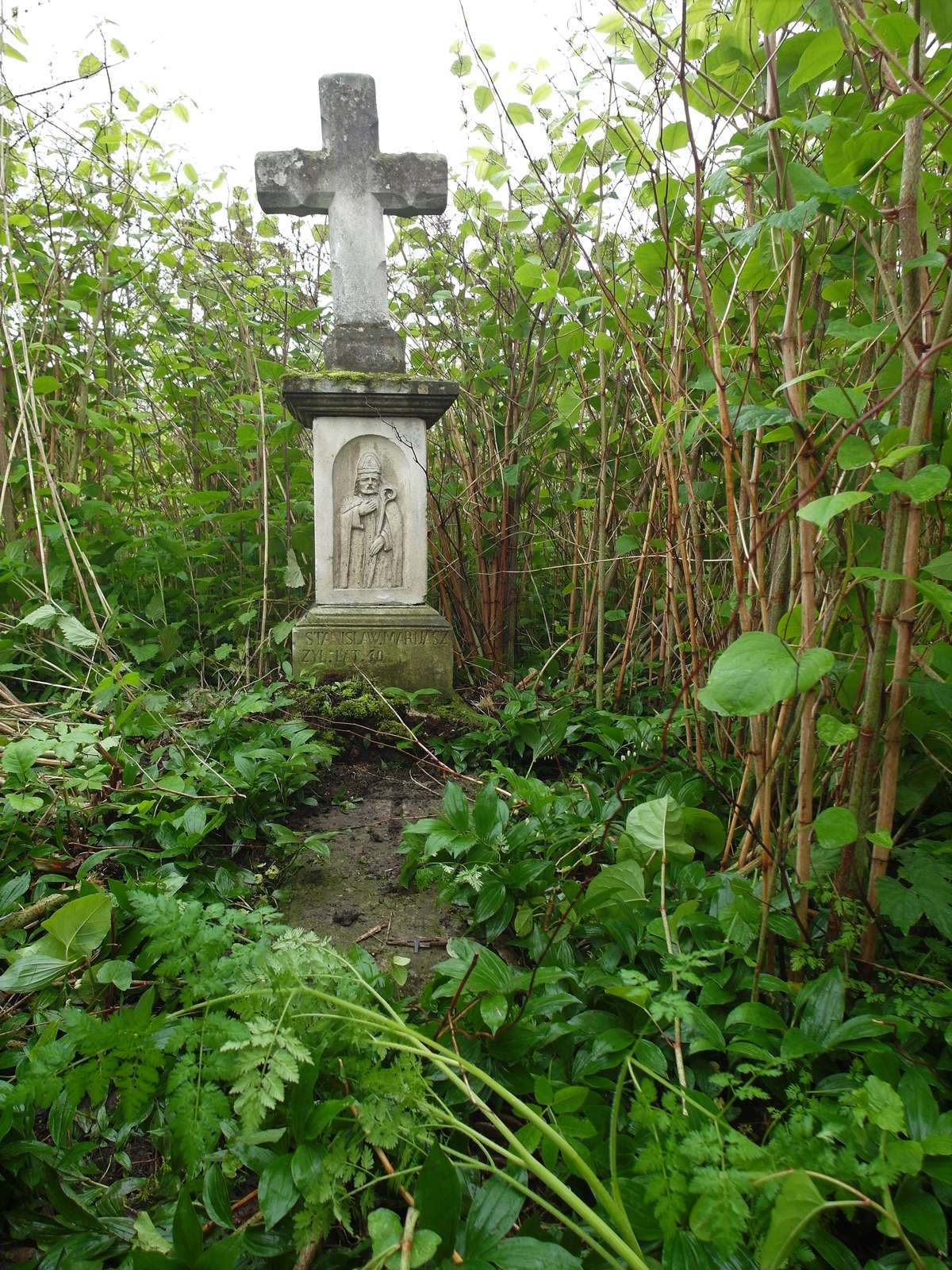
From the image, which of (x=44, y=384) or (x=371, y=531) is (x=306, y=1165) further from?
(x=44, y=384)

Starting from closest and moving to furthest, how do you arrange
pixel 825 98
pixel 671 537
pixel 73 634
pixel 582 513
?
pixel 825 98 → pixel 671 537 → pixel 73 634 → pixel 582 513

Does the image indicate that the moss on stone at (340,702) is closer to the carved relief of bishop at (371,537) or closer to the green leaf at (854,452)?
the carved relief of bishop at (371,537)

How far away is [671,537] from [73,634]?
1.79 metres

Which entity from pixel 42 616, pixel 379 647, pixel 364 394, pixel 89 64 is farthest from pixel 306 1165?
pixel 89 64

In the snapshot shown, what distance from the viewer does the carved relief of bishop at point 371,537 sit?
337cm

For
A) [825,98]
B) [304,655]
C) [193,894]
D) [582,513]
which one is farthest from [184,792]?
[582,513]

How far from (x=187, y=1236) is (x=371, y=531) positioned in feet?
9.03

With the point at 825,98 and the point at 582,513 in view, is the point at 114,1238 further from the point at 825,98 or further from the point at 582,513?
the point at 582,513

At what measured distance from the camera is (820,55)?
1.07 meters

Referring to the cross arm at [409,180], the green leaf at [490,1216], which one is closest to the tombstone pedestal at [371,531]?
the cross arm at [409,180]

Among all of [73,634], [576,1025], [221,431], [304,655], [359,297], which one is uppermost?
[359,297]

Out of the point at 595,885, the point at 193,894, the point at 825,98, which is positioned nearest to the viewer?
the point at 825,98

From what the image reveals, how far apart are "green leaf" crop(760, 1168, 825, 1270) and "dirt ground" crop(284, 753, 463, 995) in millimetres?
800

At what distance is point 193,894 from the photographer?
5.49 feet
